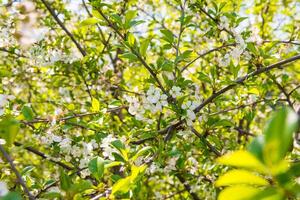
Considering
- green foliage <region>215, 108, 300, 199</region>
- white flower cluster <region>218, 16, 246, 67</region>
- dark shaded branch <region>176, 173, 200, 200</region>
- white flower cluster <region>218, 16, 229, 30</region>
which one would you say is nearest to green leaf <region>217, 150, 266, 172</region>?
green foliage <region>215, 108, 300, 199</region>

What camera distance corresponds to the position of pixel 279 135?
0.62 meters

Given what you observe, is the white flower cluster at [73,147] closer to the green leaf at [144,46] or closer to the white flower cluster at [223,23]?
the green leaf at [144,46]

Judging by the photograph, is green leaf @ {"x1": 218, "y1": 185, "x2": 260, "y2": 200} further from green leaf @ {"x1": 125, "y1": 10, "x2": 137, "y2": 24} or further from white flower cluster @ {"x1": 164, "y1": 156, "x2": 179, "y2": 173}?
white flower cluster @ {"x1": 164, "y1": 156, "x2": 179, "y2": 173}

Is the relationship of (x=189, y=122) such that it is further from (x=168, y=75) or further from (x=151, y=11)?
(x=151, y=11)

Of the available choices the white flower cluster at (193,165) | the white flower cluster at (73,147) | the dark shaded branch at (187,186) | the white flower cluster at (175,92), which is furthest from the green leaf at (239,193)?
the dark shaded branch at (187,186)

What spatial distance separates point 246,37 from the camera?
2.43 meters

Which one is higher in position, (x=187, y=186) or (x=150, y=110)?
(x=150, y=110)

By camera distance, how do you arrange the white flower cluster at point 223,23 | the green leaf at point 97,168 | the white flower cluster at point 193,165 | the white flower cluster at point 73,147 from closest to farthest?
the green leaf at point 97,168 < the white flower cluster at point 73,147 < the white flower cluster at point 223,23 < the white flower cluster at point 193,165

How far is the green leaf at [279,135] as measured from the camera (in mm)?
619

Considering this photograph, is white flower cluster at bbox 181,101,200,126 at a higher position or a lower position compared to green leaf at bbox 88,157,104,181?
higher

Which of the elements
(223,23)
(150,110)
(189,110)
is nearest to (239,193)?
(189,110)

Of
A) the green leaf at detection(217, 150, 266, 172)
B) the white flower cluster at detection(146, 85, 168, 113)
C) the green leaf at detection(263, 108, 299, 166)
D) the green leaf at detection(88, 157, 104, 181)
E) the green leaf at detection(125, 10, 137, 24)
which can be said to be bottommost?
the green leaf at detection(217, 150, 266, 172)

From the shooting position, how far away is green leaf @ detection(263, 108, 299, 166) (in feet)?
2.03

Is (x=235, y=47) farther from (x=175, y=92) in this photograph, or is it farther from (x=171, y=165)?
(x=171, y=165)
